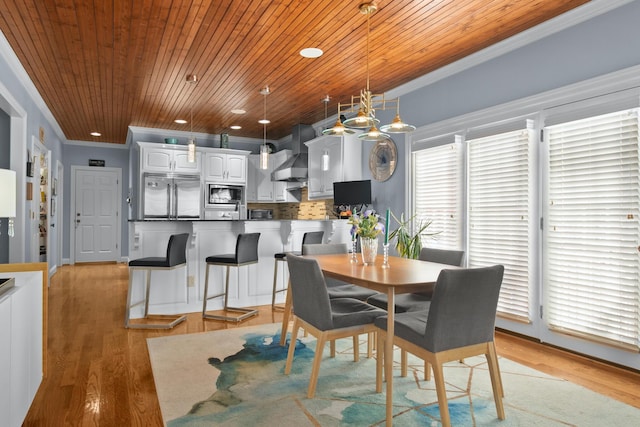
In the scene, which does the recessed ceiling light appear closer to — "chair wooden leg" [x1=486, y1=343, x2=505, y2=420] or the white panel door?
"chair wooden leg" [x1=486, y1=343, x2=505, y2=420]

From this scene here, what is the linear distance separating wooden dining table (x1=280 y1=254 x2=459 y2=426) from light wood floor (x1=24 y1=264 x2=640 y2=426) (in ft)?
3.87

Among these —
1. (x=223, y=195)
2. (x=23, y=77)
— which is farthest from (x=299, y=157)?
(x=23, y=77)

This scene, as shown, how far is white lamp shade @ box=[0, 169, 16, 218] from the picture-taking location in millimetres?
2420

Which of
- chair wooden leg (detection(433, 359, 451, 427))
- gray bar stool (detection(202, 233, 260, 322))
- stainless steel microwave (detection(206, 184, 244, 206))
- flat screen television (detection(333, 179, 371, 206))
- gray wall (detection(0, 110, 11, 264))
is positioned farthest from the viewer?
stainless steel microwave (detection(206, 184, 244, 206))

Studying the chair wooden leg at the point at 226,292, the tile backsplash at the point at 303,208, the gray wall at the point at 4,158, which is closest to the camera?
the chair wooden leg at the point at 226,292

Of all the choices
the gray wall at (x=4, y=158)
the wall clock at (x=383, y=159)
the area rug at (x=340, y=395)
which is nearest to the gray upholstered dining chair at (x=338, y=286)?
the area rug at (x=340, y=395)

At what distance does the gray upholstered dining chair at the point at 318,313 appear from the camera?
8.00ft

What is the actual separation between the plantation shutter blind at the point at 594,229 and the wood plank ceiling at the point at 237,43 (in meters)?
0.99

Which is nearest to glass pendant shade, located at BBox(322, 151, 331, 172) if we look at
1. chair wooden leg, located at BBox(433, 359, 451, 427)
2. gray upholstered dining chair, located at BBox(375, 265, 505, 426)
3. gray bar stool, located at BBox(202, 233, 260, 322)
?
gray bar stool, located at BBox(202, 233, 260, 322)

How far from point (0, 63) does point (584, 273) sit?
205 inches

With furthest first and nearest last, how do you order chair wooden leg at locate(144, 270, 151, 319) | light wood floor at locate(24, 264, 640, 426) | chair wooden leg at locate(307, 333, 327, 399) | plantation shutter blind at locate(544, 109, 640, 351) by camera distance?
chair wooden leg at locate(144, 270, 151, 319) → plantation shutter blind at locate(544, 109, 640, 351) → chair wooden leg at locate(307, 333, 327, 399) → light wood floor at locate(24, 264, 640, 426)

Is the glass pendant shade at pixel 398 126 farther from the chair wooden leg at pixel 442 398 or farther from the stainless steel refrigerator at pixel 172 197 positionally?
the stainless steel refrigerator at pixel 172 197

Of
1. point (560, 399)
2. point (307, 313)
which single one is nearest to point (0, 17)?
point (307, 313)

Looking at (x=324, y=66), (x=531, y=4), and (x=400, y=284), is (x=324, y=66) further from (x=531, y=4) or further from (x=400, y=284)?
(x=400, y=284)
